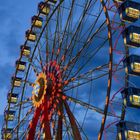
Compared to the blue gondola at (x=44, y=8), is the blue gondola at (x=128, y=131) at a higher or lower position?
lower

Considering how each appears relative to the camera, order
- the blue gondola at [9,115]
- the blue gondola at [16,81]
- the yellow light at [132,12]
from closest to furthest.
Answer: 1. the yellow light at [132,12]
2. the blue gondola at [9,115]
3. the blue gondola at [16,81]

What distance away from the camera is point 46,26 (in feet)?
76.6

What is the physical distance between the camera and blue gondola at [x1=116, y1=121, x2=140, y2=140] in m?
16.1

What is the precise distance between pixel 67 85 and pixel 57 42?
3051 millimetres

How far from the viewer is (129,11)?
18.2 meters

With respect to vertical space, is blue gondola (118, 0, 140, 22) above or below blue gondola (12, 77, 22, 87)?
above

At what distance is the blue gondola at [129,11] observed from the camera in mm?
18203

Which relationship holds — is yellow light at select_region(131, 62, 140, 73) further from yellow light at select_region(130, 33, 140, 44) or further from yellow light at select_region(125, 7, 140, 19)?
yellow light at select_region(125, 7, 140, 19)

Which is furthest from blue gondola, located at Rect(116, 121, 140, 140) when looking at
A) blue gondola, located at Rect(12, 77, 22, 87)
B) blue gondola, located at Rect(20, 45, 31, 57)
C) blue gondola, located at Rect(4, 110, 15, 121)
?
blue gondola, located at Rect(20, 45, 31, 57)

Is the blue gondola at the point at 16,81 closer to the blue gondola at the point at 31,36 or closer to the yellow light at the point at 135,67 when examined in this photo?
the blue gondola at the point at 31,36

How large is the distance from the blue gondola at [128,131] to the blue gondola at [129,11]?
427 centimetres

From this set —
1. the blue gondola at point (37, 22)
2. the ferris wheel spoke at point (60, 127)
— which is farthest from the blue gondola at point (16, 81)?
the ferris wheel spoke at point (60, 127)

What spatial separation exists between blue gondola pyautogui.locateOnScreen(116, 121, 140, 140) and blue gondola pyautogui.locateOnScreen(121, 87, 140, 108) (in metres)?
0.80

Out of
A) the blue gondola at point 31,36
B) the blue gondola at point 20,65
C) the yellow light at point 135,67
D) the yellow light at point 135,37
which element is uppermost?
the blue gondola at point 31,36
